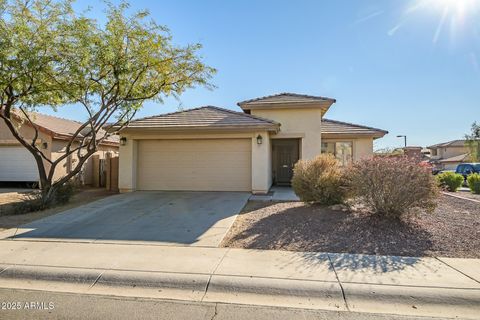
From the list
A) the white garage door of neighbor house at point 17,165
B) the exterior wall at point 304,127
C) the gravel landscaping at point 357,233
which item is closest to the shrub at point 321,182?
the gravel landscaping at point 357,233

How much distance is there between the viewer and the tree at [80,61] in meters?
8.66

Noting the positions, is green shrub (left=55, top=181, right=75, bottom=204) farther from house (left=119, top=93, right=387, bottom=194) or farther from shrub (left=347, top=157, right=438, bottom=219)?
shrub (left=347, top=157, right=438, bottom=219)

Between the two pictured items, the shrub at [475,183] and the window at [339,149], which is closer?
the shrub at [475,183]

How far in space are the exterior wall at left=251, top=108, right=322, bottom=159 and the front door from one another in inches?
19.5

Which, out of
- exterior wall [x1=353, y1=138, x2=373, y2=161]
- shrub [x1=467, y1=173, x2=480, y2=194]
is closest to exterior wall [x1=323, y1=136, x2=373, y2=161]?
exterior wall [x1=353, y1=138, x2=373, y2=161]

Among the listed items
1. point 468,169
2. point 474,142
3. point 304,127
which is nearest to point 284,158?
point 304,127

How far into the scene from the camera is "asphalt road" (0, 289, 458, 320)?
132 inches

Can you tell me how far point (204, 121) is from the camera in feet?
41.7

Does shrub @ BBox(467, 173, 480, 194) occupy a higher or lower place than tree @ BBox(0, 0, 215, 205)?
lower

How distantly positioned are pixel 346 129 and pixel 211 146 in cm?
800

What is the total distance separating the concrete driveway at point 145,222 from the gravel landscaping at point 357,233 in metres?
0.73

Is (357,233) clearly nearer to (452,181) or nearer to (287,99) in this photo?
(287,99)

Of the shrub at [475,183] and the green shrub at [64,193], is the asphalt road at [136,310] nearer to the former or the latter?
the green shrub at [64,193]

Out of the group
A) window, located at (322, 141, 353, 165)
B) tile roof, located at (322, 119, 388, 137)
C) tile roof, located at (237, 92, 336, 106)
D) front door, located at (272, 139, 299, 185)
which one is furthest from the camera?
window, located at (322, 141, 353, 165)
